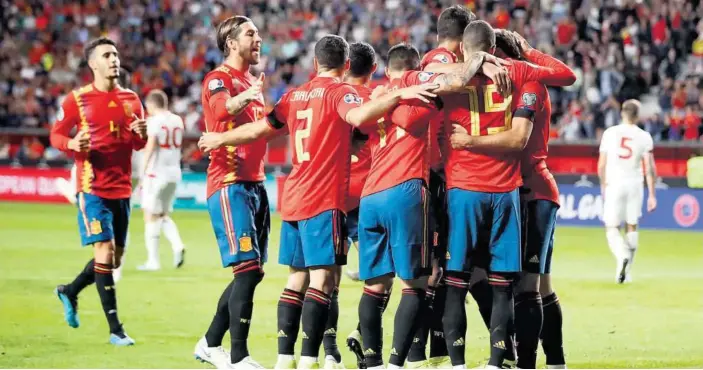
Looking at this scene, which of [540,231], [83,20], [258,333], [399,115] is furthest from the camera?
[83,20]

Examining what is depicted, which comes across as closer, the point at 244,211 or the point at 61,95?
the point at 244,211

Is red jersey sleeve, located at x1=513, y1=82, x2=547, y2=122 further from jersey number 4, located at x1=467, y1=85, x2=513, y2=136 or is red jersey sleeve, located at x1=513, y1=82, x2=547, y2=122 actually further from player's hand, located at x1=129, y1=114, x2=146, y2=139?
player's hand, located at x1=129, y1=114, x2=146, y2=139

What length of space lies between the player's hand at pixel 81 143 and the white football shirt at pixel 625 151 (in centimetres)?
704

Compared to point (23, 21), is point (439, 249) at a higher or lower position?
lower

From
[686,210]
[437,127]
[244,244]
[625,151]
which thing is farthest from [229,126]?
[686,210]

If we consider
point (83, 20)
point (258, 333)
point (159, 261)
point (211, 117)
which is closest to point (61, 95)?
point (83, 20)

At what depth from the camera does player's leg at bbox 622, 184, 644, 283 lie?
14391 millimetres

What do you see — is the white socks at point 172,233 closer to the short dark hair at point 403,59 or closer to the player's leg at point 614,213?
the player's leg at point 614,213

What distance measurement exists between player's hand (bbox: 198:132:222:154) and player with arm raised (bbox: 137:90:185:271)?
285 inches

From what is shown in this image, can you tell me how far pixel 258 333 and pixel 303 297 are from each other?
8.58 ft

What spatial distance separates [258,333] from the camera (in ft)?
34.2

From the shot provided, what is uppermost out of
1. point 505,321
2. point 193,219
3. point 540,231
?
point 540,231

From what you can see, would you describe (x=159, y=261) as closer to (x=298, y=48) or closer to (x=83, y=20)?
(x=298, y=48)

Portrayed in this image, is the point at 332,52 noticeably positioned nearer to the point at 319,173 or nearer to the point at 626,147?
the point at 319,173
